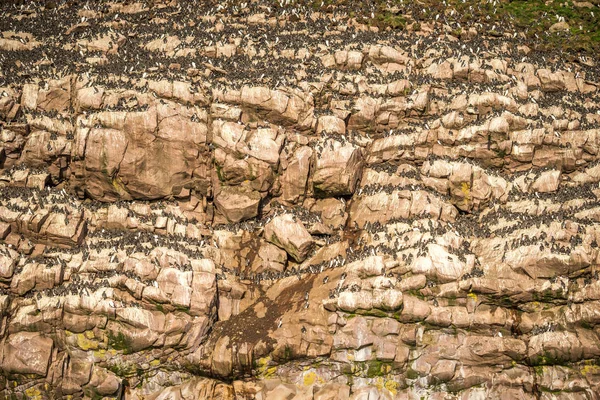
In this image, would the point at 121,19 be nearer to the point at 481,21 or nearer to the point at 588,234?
the point at 481,21

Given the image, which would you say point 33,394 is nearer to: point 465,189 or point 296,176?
point 296,176

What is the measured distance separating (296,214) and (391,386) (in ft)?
38.5

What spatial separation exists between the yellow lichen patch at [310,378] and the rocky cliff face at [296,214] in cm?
19

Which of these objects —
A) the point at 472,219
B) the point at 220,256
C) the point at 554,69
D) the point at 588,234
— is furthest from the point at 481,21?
the point at 220,256

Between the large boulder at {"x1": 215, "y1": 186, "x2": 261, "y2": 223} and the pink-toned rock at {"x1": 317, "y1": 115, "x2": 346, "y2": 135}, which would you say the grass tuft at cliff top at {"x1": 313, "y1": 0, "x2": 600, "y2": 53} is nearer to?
the pink-toned rock at {"x1": 317, "y1": 115, "x2": 346, "y2": 135}

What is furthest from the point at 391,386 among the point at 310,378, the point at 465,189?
the point at 465,189

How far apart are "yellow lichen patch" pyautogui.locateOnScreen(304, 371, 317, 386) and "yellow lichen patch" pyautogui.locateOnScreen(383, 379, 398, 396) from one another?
355 cm

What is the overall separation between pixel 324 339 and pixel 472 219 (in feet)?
39.9

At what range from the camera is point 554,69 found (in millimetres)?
55375

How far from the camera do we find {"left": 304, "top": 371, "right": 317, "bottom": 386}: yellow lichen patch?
134 ft

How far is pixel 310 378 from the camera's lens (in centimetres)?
4081

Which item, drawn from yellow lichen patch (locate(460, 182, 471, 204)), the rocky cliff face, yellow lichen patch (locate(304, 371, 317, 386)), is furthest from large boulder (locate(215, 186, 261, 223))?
yellow lichen patch (locate(460, 182, 471, 204))

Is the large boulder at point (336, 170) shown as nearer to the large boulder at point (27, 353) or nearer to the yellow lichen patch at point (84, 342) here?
the yellow lichen patch at point (84, 342)

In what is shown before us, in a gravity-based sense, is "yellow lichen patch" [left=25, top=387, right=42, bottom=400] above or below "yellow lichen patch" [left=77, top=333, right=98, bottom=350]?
below
